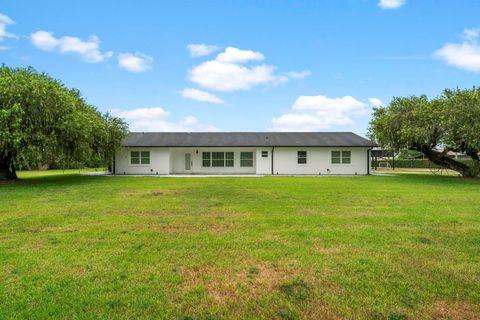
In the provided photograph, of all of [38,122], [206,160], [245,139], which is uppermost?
[38,122]

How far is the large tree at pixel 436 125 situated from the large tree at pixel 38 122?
1720cm

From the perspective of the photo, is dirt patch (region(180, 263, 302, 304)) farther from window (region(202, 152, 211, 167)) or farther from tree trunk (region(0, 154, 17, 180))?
window (region(202, 152, 211, 167))

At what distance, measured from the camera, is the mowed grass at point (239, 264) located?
3.11m

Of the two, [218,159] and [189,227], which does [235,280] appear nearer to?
[189,227]

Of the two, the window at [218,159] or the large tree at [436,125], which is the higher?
the large tree at [436,125]

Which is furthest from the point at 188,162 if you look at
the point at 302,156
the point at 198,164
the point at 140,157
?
the point at 302,156

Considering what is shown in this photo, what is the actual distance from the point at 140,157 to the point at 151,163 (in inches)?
40.3

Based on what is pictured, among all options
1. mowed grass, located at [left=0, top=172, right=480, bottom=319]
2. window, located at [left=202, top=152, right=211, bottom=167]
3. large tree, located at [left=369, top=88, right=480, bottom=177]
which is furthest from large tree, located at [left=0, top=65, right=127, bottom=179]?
large tree, located at [left=369, top=88, right=480, bottom=177]

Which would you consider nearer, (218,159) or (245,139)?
(218,159)

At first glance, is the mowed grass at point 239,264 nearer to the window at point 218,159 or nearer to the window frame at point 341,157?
the window frame at point 341,157

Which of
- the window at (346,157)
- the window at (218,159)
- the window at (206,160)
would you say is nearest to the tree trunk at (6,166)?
the window at (206,160)

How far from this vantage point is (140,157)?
85.6 ft

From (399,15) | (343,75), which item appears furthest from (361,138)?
(399,15)

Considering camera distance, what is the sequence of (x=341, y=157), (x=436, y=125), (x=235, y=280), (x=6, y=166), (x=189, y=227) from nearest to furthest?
(x=235, y=280) → (x=189, y=227) → (x=6, y=166) → (x=436, y=125) → (x=341, y=157)
